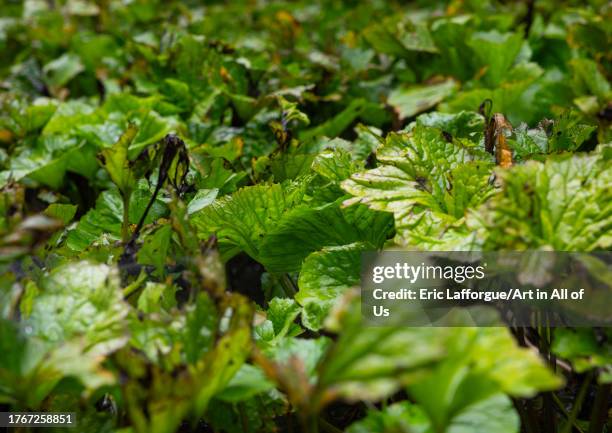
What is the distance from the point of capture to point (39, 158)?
1.68 meters

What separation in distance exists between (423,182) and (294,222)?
245 mm

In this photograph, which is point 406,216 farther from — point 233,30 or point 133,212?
point 233,30

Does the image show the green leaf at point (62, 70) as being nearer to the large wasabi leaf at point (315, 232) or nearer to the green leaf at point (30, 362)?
the large wasabi leaf at point (315, 232)

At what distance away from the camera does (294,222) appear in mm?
1199

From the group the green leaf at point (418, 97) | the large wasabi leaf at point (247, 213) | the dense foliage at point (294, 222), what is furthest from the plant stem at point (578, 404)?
the green leaf at point (418, 97)

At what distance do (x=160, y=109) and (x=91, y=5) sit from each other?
1.26 meters

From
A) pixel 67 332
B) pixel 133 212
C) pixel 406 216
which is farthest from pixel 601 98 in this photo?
pixel 67 332

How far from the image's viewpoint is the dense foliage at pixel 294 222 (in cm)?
76

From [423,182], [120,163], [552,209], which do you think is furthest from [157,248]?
[552,209]

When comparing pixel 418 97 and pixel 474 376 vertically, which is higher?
pixel 474 376

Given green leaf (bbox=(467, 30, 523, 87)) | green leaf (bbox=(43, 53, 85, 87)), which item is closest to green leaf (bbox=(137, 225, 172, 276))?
green leaf (bbox=(467, 30, 523, 87))

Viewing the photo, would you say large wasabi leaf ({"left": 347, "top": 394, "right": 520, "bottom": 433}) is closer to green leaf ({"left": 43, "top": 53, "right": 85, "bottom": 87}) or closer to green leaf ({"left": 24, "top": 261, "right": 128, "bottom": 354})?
green leaf ({"left": 24, "top": 261, "right": 128, "bottom": 354})

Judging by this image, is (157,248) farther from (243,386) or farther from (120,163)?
(243,386)

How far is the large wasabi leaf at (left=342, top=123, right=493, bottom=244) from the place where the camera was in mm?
1019
